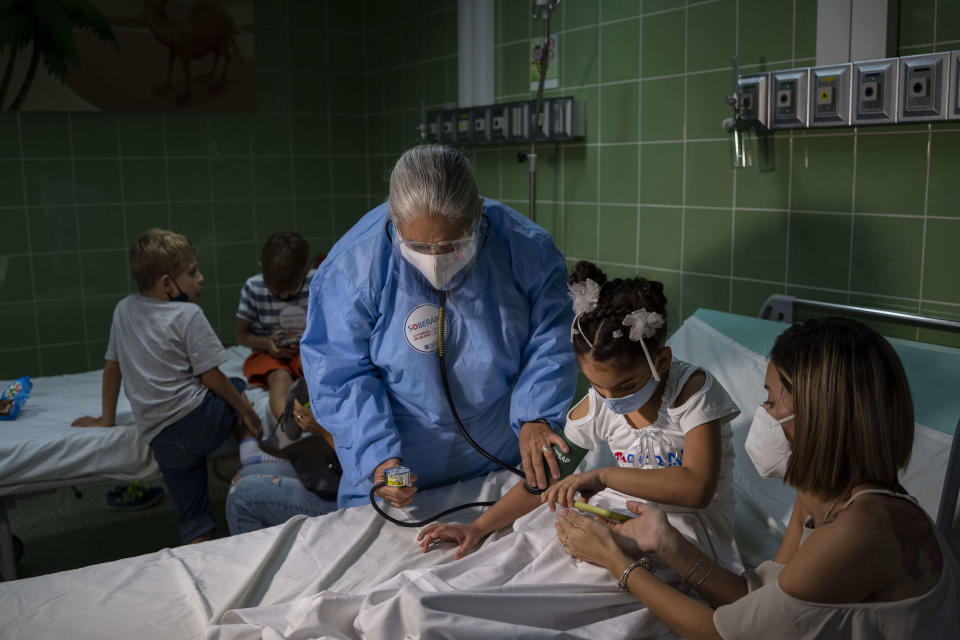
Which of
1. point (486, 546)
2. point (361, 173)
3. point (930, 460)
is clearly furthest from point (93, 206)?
point (930, 460)

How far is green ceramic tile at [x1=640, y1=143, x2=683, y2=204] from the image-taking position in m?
2.96

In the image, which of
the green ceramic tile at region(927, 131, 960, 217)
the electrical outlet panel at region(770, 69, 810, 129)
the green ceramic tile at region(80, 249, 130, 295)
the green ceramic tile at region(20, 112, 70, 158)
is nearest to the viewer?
the green ceramic tile at region(927, 131, 960, 217)

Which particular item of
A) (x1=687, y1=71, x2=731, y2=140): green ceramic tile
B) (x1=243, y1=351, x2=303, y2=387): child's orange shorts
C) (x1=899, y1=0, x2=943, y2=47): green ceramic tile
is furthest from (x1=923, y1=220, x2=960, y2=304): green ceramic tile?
(x1=243, y1=351, x2=303, y2=387): child's orange shorts

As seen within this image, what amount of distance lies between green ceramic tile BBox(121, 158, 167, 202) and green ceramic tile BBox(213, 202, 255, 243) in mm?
292

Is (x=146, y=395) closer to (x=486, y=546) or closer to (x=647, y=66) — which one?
(x=486, y=546)

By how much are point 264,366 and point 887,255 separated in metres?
2.22

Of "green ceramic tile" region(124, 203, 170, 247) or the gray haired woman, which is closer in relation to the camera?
the gray haired woman

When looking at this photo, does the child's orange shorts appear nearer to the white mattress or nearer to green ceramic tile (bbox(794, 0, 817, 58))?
the white mattress

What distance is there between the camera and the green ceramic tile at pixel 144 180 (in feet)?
14.2

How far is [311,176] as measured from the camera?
4816mm

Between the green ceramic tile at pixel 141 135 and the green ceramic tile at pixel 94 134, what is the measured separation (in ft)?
0.14

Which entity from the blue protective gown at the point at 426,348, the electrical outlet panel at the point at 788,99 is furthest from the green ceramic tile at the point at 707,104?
the blue protective gown at the point at 426,348

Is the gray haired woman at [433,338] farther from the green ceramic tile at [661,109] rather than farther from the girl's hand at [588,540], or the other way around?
the green ceramic tile at [661,109]

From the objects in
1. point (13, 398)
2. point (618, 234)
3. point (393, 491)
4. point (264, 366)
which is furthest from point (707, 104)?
point (13, 398)
